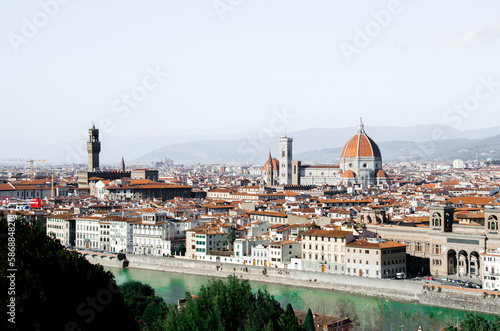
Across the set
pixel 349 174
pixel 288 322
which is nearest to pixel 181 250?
pixel 288 322

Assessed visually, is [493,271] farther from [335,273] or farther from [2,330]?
[2,330]

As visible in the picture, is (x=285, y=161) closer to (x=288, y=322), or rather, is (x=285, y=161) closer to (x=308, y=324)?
(x=308, y=324)

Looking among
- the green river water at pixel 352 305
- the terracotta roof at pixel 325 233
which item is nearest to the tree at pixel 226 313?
the green river water at pixel 352 305

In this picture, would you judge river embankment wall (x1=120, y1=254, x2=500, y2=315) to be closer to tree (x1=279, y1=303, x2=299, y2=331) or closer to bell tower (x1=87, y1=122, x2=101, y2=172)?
tree (x1=279, y1=303, x2=299, y2=331)

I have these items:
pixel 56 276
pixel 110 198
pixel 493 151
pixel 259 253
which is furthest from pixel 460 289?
pixel 493 151

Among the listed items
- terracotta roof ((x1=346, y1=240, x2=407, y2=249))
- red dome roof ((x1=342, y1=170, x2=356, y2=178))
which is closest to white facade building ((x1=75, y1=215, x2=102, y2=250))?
terracotta roof ((x1=346, y1=240, x2=407, y2=249))

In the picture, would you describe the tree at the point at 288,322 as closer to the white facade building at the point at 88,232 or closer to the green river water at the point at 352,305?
the green river water at the point at 352,305
